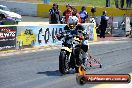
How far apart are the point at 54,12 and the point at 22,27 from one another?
501 cm

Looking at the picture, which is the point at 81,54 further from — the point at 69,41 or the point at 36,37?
the point at 36,37

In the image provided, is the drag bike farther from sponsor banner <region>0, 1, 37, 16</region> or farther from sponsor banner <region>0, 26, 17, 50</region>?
sponsor banner <region>0, 1, 37, 16</region>

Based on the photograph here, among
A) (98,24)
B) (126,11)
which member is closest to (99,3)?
(126,11)

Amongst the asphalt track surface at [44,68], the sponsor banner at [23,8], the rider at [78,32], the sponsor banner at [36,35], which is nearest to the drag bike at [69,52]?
the rider at [78,32]

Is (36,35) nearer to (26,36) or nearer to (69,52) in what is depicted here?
(26,36)

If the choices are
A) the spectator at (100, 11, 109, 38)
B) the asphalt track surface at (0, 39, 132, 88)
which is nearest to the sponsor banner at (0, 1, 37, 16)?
the spectator at (100, 11, 109, 38)

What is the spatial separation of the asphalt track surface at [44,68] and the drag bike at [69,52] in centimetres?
31

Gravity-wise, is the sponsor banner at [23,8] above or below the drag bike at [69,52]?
above

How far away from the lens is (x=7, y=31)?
766 inches

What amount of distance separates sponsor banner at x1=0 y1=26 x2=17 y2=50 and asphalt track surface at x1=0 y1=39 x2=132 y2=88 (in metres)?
Answer: 0.95

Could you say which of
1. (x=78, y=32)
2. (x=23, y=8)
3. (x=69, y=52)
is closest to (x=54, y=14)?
(x=78, y=32)

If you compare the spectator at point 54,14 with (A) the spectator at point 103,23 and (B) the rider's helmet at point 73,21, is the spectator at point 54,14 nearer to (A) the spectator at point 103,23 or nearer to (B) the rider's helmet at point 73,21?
(A) the spectator at point 103,23

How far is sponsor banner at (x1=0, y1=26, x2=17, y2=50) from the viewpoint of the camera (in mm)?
19062

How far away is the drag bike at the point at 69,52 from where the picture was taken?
13297 mm
